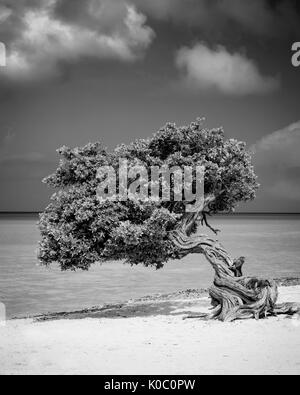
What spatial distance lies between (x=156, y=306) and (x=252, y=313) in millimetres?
5712

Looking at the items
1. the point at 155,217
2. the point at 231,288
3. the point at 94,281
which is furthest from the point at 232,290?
the point at 94,281

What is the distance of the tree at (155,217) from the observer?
1847cm

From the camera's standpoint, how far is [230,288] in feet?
63.0

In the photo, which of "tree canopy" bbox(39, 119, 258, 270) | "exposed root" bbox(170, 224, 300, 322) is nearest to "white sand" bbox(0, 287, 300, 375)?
"exposed root" bbox(170, 224, 300, 322)

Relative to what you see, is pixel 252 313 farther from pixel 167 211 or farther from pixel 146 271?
pixel 146 271

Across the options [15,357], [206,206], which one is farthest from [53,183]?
[15,357]

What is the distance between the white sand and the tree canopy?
2.69m

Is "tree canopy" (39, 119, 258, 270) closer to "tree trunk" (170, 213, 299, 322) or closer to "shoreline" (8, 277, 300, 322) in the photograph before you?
"tree trunk" (170, 213, 299, 322)

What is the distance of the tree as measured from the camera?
727 inches

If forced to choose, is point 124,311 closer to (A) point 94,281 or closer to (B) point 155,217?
(B) point 155,217

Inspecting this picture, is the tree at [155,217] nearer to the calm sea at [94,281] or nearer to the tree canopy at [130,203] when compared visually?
the tree canopy at [130,203]

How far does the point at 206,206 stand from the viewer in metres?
20.6

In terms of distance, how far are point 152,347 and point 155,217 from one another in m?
5.11
